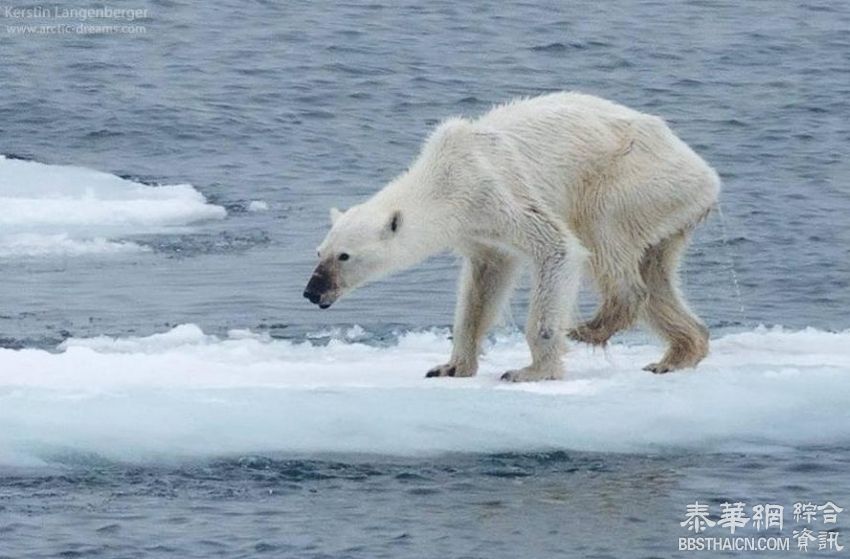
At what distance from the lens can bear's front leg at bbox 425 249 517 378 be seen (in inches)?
440

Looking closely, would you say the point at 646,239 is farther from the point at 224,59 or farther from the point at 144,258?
the point at 224,59

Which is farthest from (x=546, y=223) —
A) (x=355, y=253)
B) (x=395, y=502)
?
(x=395, y=502)

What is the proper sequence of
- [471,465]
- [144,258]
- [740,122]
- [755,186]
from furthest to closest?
[740,122]
[755,186]
[144,258]
[471,465]

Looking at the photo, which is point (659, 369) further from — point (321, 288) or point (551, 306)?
point (321, 288)

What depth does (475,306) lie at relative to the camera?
1117cm

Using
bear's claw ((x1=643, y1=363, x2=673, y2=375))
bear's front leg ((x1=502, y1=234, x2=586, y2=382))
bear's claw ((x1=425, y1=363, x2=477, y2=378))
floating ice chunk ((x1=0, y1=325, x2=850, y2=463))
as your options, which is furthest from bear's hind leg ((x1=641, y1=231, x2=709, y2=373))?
bear's claw ((x1=425, y1=363, x2=477, y2=378))

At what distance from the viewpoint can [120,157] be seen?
805 inches

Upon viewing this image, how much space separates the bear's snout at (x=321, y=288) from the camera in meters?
10.4

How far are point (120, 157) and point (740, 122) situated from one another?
21.3 ft

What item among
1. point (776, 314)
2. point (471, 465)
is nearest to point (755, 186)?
point (776, 314)

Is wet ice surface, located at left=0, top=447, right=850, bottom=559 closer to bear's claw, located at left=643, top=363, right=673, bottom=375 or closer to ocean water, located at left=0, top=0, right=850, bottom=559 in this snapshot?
ocean water, located at left=0, top=0, right=850, bottom=559

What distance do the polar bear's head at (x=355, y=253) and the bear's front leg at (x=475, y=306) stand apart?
2.18 ft

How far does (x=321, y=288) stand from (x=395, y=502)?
4.57 feet

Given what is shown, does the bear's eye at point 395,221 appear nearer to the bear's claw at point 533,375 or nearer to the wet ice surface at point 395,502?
the bear's claw at point 533,375
